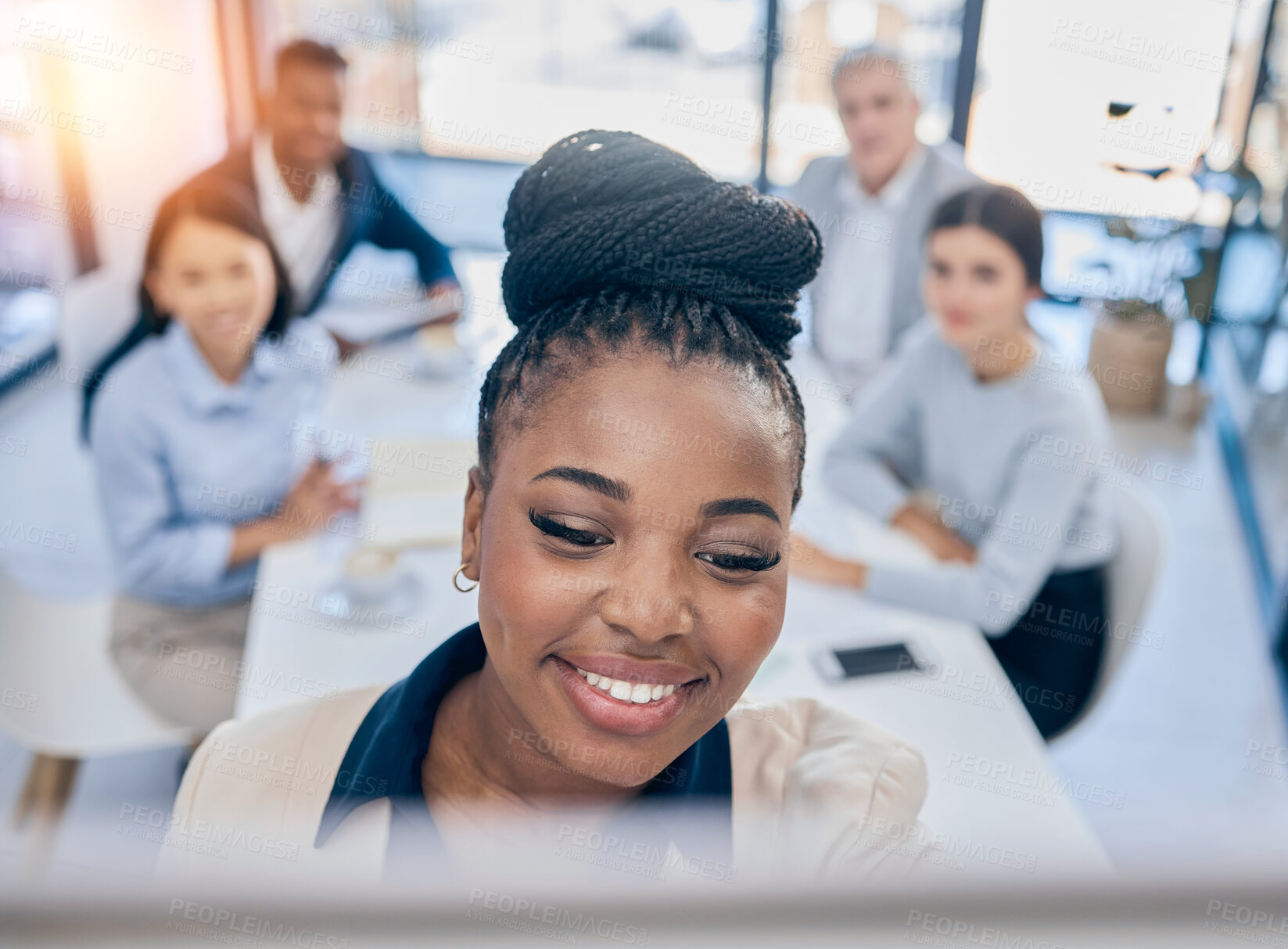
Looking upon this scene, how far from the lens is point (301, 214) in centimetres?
188

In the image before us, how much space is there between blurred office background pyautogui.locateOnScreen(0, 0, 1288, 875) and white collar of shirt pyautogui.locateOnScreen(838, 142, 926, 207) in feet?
0.39

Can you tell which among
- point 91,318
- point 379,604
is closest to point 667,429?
point 379,604

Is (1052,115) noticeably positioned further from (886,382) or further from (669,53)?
(669,53)

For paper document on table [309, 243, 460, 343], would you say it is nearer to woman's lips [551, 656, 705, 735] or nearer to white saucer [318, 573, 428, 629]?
white saucer [318, 573, 428, 629]

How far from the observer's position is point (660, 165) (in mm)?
384

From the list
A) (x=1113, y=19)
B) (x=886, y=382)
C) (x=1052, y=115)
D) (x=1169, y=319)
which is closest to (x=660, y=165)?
(x=886, y=382)

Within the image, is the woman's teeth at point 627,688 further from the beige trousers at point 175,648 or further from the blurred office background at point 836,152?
the beige trousers at point 175,648

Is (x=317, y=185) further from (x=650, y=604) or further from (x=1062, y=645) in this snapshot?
(x=650, y=604)

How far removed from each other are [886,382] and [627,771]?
121cm

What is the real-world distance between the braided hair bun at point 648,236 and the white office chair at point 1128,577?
1.12m

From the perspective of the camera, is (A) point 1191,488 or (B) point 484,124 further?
(A) point 1191,488

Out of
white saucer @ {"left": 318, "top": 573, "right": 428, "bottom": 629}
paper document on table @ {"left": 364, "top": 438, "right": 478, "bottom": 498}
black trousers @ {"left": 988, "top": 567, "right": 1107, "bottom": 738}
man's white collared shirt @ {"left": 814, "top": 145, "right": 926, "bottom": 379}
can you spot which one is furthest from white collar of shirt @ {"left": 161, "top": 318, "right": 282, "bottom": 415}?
black trousers @ {"left": 988, "top": 567, "right": 1107, "bottom": 738}

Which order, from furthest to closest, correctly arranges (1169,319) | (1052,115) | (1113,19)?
1. (1169,319)
2. (1052,115)
3. (1113,19)

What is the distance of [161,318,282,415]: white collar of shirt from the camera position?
1203mm
